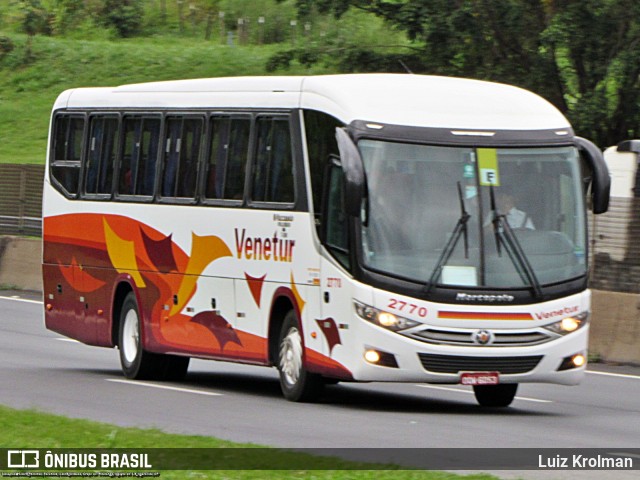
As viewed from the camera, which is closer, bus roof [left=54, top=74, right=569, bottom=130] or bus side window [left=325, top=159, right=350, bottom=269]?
bus side window [left=325, top=159, right=350, bottom=269]

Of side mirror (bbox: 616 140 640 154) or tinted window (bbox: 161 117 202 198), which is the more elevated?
tinted window (bbox: 161 117 202 198)

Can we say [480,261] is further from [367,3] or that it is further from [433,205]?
[367,3]

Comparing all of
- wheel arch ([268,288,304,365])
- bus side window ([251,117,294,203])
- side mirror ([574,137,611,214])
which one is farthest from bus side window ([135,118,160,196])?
side mirror ([574,137,611,214])

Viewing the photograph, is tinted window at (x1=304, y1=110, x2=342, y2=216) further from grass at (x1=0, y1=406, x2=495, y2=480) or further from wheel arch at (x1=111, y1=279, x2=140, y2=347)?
wheel arch at (x1=111, y1=279, x2=140, y2=347)

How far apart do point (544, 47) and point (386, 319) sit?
20195 mm

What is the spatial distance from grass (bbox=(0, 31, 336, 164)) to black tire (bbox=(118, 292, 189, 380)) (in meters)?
32.4

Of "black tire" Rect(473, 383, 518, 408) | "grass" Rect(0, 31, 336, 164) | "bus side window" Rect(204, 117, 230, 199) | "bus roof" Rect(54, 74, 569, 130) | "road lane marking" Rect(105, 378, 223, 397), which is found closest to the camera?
"bus roof" Rect(54, 74, 569, 130)

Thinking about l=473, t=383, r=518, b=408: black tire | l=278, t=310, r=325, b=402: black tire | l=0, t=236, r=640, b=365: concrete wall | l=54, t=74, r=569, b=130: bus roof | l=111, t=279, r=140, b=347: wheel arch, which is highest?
l=54, t=74, r=569, b=130: bus roof

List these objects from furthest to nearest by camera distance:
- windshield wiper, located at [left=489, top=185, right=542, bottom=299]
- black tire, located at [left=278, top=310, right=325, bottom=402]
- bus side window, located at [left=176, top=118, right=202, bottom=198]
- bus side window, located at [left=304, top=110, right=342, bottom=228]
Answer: bus side window, located at [left=176, top=118, right=202, bottom=198]
black tire, located at [left=278, top=310, right=325, bottom=402]
bus side window, located at [left=304, top=110, right=342, bottom=228]
windshield wiper, located at [left=489, top=185, right=542, bottom=299]

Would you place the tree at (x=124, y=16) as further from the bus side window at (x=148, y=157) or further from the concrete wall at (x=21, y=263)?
the bus side window at (x=148, y=157)

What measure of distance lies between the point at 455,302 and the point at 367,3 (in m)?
22.5

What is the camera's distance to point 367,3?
35.5 m

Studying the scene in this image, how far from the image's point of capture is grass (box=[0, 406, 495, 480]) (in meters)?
9.45

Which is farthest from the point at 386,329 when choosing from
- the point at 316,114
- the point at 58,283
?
the point at 58,283
